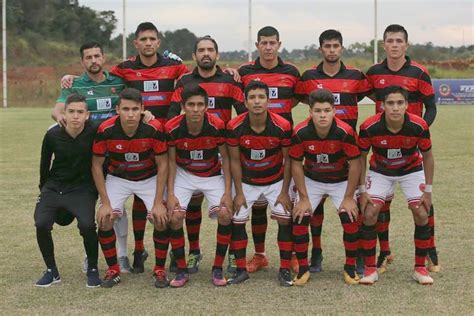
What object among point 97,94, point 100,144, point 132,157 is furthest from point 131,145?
point 97,94

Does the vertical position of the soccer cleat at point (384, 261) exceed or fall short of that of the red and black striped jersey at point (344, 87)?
it falls short

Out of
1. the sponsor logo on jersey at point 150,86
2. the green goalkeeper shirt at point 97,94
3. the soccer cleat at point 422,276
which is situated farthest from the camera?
the sponsor logo on jersey at point 150,86

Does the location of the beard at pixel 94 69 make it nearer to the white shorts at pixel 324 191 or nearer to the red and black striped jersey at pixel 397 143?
the white shorts at pixel 324 191

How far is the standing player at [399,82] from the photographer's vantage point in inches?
203

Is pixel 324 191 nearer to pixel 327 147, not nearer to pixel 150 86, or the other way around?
pixel 327 147

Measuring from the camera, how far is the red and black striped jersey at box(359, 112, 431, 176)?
15.8 feet

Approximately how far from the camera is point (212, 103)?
5367 mm

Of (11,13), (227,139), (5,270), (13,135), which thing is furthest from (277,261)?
(11,13)

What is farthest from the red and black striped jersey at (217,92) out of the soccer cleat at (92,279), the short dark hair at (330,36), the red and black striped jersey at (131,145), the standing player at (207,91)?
the soccer cleat at (92,279)

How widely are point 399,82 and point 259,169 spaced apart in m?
1.39

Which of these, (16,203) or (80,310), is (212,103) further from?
(16,203)

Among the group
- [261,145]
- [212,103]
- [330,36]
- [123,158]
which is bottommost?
[123,158]

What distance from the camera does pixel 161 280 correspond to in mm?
4809

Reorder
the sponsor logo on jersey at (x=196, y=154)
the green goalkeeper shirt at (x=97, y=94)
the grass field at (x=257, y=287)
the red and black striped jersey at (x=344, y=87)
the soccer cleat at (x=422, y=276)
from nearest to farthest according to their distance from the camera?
the grass field at (x=257, y=287) → the soccer cleat at (x=422, y=276) → the sponsor logo on jersey at (x=196, y=154) → the red and black striped jersey at (x=344, y=87) → the green goalkeeper shirt at (x=97, y=94)
